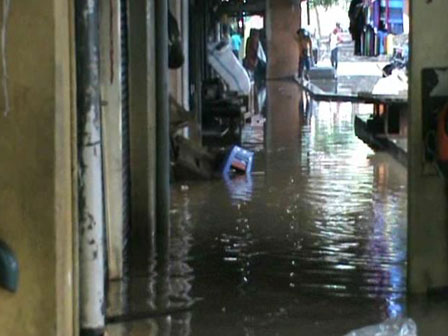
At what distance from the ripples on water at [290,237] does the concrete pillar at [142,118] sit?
1.18ft

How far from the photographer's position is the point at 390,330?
5.43 metres

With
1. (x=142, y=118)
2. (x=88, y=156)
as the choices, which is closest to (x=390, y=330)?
(x=88, y=156)

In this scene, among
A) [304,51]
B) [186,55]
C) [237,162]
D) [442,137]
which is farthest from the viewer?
[304,51]

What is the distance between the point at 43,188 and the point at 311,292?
2.95m

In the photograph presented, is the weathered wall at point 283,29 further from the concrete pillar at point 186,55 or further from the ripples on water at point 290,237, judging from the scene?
the ripples on water at point 290,237

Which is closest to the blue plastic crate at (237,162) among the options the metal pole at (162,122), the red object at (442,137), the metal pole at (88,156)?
the metal pole at (162,122)

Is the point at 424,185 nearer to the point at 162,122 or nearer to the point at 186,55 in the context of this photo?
the point at 162,122

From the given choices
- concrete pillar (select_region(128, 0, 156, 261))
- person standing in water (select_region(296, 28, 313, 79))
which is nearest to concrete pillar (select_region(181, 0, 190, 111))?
concrete pillar (select_region(128, 0, 156, 261))

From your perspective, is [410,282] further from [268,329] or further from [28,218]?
[28,218]

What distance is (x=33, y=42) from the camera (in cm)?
425

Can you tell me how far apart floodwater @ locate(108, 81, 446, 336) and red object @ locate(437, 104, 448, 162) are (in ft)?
3.35

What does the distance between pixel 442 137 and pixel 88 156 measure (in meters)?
2.44

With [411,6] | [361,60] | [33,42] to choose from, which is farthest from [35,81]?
[361,60]

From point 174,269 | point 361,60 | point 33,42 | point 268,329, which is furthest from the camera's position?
point 361,60
